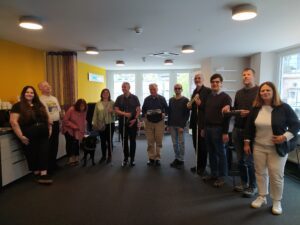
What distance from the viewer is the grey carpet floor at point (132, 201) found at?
2281mm

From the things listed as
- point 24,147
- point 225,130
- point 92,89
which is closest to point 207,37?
point 225,130

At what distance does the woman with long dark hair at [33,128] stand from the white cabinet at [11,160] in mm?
130

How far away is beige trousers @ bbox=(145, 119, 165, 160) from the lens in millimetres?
3882

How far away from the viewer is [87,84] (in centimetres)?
739

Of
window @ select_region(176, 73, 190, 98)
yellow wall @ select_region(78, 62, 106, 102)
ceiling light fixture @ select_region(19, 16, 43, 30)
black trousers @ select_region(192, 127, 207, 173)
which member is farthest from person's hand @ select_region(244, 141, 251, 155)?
window @ select_region(176, 73, 190, 98)

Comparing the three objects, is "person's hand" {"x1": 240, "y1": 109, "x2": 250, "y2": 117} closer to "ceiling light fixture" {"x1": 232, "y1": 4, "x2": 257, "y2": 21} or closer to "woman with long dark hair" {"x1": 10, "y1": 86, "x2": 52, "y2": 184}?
"ceiling light fixture" {"x1": 232, "y1": 4, "x2": 257, "y2": 21}

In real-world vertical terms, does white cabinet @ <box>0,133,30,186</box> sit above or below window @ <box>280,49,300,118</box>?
below

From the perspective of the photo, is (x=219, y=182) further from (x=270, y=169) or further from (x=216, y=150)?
(x=270, y=169)

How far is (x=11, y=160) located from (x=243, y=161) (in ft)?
10.2

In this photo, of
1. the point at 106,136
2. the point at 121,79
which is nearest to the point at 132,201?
the point at 106,136

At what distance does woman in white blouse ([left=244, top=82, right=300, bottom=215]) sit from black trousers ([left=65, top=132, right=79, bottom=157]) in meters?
2.86

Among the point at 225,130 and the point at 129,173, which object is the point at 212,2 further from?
the point at 129,173

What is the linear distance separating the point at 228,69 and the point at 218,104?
3.57 meters

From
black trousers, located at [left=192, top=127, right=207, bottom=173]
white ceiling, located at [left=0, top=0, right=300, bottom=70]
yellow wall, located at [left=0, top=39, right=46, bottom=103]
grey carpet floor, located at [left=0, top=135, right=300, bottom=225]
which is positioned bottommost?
grey carpet floor, located at [left=0, top=135, right=300, bottom=225]
